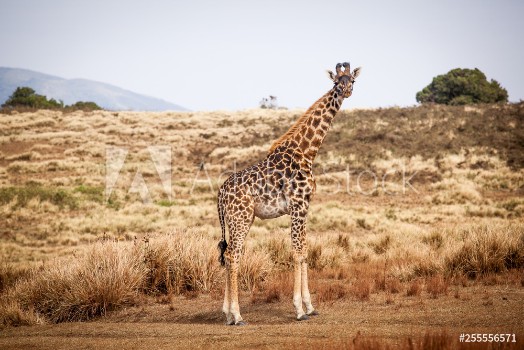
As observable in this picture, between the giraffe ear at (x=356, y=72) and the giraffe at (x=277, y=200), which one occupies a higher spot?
the giraffe ear at (x=356, y=72)

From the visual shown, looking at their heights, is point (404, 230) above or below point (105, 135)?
below

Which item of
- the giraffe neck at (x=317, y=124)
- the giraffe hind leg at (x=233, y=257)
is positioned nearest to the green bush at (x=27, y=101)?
the giraffe neck at (x=317, y=124)

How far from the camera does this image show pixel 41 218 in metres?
23.7

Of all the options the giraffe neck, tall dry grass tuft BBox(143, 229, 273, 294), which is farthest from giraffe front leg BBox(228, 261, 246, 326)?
tall dry grass tuft BBox(143, 229, 273, 294)

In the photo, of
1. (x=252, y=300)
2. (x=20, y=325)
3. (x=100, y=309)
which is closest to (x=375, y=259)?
(x=252, y=300)

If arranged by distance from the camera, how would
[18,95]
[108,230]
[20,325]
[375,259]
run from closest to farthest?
[20,325]
[375,259]
[108,230]
[18,95]

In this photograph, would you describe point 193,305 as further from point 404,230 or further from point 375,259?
point 404,230

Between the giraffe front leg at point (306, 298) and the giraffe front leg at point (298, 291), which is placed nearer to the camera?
the giraffe front leg at point (298, 291)

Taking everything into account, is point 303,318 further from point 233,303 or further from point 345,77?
point 345,77

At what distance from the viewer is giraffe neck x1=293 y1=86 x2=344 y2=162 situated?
886cm

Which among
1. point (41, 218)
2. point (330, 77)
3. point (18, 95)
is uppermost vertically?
point (18, 95)

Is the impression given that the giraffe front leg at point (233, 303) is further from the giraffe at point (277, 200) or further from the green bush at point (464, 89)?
the green bush at point (464, 89)

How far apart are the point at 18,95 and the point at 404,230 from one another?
74331 millimetres

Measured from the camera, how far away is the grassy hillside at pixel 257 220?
10356 mm
